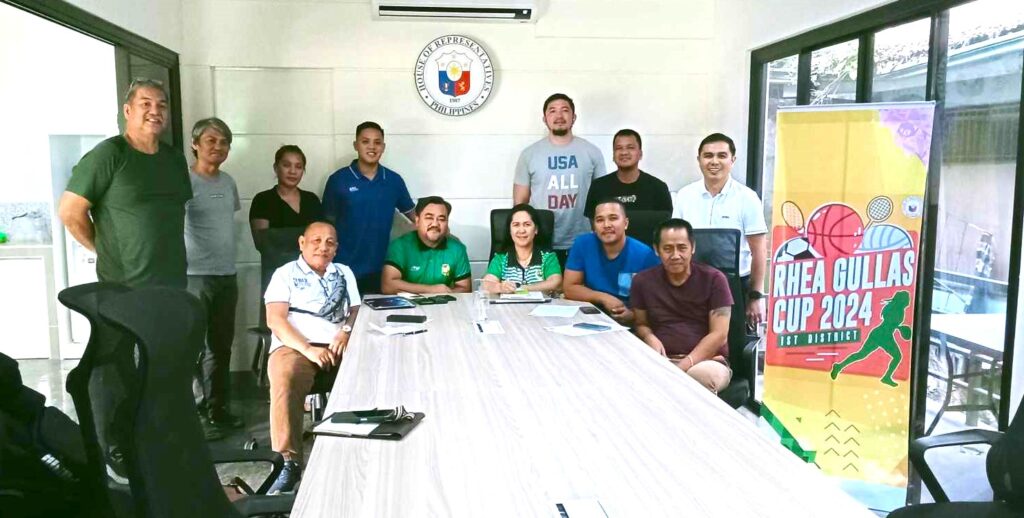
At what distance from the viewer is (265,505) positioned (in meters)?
1.60

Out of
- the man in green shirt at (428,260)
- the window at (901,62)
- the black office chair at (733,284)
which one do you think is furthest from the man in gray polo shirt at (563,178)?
the window at (901,62)

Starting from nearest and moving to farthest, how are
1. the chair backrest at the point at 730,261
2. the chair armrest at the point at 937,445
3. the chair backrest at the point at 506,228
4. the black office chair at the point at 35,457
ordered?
the black office chair at the point at 35,457
the chair armrest at the point at 937,445
the chair backrest at the point at 730,261
the chair backrest at the point at 506,228

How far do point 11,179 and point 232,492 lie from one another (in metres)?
4.78

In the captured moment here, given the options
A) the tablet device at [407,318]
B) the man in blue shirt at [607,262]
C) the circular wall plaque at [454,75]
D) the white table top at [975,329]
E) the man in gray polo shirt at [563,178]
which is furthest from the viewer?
the circular wall plaque at [454,75]

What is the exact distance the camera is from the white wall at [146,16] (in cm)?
344

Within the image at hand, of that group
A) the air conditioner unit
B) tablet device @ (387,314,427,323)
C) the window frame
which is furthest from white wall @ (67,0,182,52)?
tablet device @ (387,314,427,323)

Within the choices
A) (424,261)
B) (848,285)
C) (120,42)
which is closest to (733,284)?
(848,285)

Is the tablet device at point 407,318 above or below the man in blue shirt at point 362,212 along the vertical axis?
below

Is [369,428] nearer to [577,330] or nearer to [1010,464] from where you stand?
[577,330]

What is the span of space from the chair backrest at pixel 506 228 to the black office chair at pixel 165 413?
8.81 ft

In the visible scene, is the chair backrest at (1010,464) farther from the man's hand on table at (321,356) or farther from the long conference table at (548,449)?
the man's hand on table at (321,356)

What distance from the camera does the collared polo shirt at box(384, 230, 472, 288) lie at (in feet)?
12.8

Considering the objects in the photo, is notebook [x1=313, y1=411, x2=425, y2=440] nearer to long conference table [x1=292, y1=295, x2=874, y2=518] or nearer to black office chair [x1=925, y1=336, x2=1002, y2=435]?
long conference table [x1=292, y1=295, x2=874, y2=518]

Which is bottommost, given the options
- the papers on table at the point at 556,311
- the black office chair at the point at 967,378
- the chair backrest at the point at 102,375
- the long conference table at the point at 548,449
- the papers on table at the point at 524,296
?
the black office chair at the point at 967,378
